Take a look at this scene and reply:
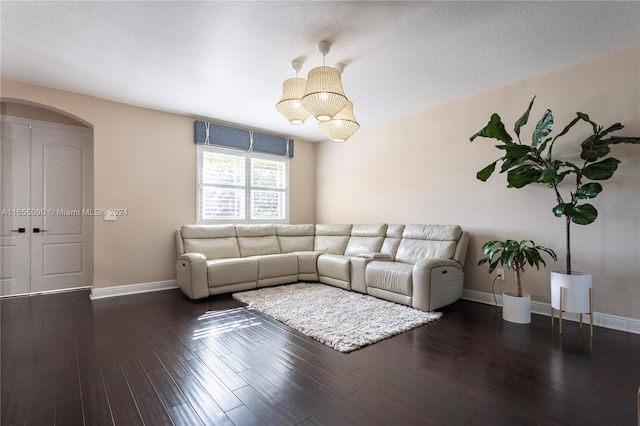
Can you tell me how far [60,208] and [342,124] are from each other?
414 centimetres

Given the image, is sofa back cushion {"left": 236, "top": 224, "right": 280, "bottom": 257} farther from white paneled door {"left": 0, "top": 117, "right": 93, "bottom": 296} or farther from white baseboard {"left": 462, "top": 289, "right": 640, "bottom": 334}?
white baseboard {"left": 462, "top": 289, "right": 640, "bottom": 334}

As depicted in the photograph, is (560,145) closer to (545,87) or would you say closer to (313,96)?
(545,87)

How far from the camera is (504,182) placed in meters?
3.53

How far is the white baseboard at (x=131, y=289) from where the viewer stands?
385 centimetres


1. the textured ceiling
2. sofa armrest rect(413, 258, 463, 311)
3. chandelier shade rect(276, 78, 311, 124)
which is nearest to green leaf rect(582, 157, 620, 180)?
the textured ceiling

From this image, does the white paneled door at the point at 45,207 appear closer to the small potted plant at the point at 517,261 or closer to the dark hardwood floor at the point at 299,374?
the dark hardwood floor at the point at 299,374

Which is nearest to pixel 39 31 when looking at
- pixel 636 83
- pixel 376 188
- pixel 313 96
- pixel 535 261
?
pixel 313 96

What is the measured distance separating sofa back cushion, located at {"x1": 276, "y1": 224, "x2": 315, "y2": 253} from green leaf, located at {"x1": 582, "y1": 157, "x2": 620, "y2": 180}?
150 inches

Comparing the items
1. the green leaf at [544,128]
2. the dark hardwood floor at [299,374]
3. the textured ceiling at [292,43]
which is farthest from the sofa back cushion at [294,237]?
the green leaf at [544,128]

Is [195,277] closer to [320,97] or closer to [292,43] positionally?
[320,97]

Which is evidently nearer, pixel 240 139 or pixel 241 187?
pixel 240 139

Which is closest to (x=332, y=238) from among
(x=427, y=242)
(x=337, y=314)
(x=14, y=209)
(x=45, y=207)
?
(x=427, y=242)

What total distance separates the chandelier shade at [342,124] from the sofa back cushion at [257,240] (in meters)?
2.35

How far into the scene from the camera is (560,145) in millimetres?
3131
